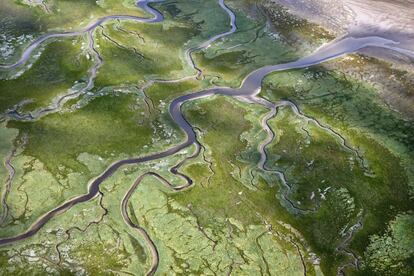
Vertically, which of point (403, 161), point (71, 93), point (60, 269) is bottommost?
point (60, 269)

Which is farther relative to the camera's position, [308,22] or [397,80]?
[308,22]

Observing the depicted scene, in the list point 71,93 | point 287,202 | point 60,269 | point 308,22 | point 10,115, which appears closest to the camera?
point 60,269

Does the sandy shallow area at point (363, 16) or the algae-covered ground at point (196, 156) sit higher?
the sandy shallow area at point (363, 16)

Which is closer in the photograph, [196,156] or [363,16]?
[196,156]

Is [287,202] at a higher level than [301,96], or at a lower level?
lower

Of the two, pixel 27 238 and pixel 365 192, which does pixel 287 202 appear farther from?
pixel 27 238

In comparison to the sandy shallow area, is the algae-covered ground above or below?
below

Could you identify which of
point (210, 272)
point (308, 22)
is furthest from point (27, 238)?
point (308, 22)

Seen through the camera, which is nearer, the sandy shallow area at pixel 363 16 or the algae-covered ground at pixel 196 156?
the algae-covered ground at pixel 196 156
